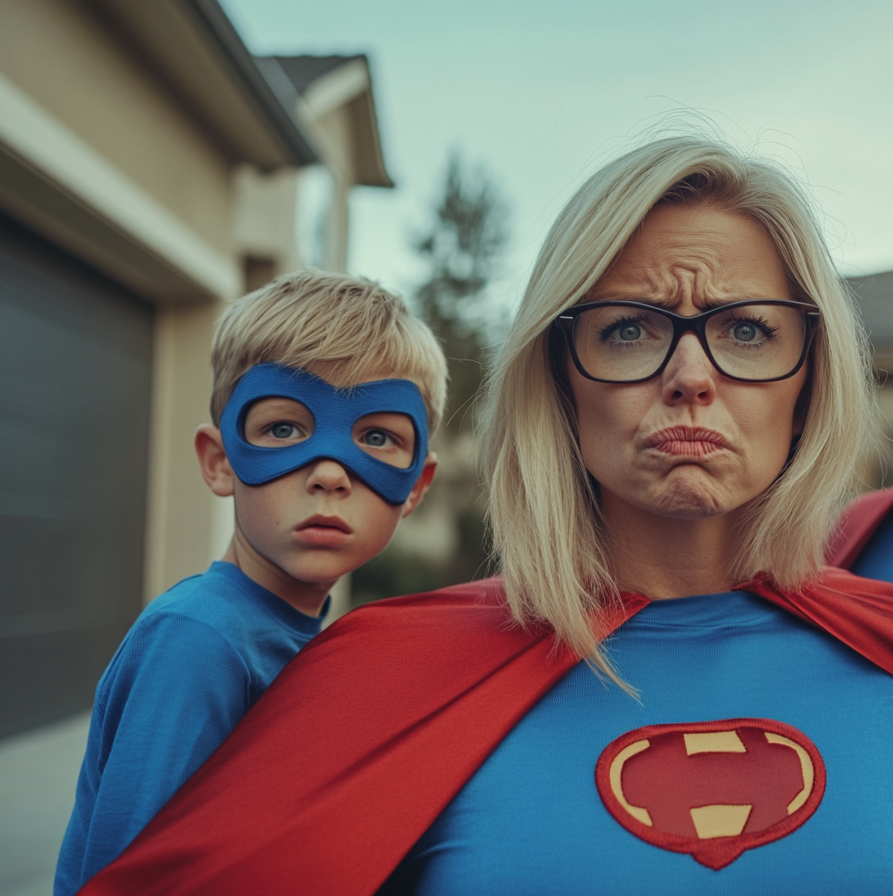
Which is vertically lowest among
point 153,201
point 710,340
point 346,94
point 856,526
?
point 856,526

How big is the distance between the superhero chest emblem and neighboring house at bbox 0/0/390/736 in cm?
391

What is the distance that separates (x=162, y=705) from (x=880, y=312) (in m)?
8.19

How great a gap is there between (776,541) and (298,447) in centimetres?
100

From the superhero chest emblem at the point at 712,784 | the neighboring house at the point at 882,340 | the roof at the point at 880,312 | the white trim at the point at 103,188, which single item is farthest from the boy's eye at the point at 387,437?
the neighboring house at the point at 882,340

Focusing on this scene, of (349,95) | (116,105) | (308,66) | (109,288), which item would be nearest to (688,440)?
(116,105)

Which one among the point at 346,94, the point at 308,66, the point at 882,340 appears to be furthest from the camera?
the point at 346,94

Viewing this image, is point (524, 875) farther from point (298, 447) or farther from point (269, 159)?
point (269, 159)

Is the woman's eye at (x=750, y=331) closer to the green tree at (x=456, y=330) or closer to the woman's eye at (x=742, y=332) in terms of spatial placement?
the woman's eye at (x=742, y=332)

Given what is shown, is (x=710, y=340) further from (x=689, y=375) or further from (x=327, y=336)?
(x=327, y=336)

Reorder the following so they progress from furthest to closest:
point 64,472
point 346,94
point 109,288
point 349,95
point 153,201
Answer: point 349,95, point 346,94, point 109,288, point 153,201, point 64,472

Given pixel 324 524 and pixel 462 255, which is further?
pixel 462 255

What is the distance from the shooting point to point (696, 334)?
5.49 ft

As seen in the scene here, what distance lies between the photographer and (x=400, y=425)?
7.13ft

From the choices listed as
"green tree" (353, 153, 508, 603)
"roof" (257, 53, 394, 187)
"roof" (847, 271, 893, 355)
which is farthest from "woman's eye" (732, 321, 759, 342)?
"green tree" (353, 153, 508, 603)
